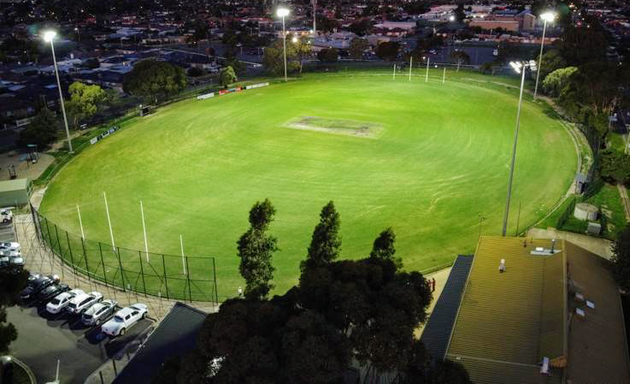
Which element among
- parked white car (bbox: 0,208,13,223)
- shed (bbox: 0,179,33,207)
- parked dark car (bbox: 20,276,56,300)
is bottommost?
parked dark car (bbox: 20,276,56,300)

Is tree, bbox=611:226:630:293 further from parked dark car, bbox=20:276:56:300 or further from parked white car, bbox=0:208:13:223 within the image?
parked white car, bbox=0:208:13:223

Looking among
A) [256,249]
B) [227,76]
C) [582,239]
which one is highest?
[227,76]

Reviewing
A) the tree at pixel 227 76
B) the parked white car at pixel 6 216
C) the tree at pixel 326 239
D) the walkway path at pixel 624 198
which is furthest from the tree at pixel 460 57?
the tree at pixel 326 239

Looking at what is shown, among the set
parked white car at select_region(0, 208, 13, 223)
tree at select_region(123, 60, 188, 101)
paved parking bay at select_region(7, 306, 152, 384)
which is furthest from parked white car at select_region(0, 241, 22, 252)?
tree at select_region(123, 60, 188, 101)

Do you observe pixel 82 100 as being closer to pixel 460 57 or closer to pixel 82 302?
pixel 82 302

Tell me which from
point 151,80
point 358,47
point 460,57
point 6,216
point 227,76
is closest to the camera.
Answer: point 6,216

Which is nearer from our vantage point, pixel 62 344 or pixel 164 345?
pixel 164 345

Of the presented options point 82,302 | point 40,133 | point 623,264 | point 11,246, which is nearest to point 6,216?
point 11,246
